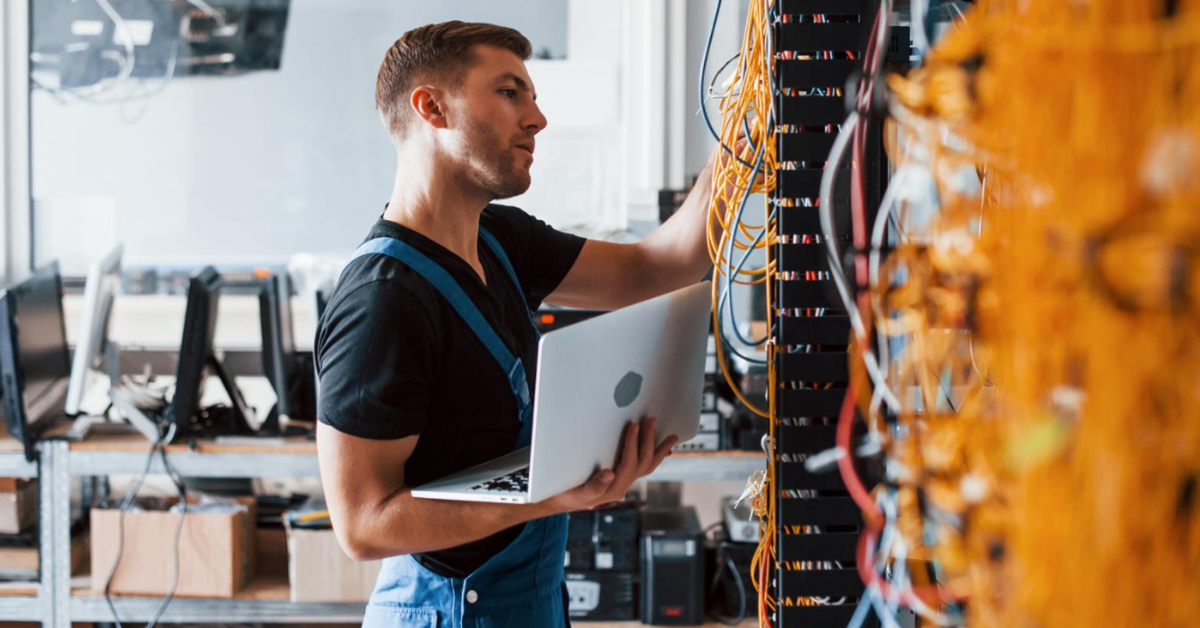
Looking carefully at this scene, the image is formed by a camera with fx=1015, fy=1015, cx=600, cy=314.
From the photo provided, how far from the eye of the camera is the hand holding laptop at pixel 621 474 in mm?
1202

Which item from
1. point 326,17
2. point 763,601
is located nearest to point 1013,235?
point 763,601

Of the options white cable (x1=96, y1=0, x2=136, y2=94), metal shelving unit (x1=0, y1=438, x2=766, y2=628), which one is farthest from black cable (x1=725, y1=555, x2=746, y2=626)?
white cable (x1=96, y1=0, x2=136, y2=94)

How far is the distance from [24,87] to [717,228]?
2.45 meters

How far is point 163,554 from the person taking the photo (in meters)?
2.45

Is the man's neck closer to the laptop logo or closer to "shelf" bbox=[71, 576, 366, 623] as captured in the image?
the laptop logo

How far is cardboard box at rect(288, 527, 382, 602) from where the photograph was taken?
2.43 metres

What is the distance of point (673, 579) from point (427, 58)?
147cm

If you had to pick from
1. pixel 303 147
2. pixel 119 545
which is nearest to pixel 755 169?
A: pixel 119 545

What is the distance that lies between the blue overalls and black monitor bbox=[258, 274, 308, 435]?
123cm

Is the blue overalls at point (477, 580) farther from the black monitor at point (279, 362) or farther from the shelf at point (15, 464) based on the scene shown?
the shelf at point (15, 464)

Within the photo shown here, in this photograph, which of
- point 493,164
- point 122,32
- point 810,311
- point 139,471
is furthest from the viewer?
point 122,32

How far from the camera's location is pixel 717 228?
1.61 meters

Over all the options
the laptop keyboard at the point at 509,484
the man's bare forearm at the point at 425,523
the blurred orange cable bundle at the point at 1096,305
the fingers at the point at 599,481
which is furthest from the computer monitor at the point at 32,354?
the blurred orange cable bundle at the point at 1096,305

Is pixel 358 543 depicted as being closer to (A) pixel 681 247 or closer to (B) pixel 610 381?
(B) pixel 610 381
